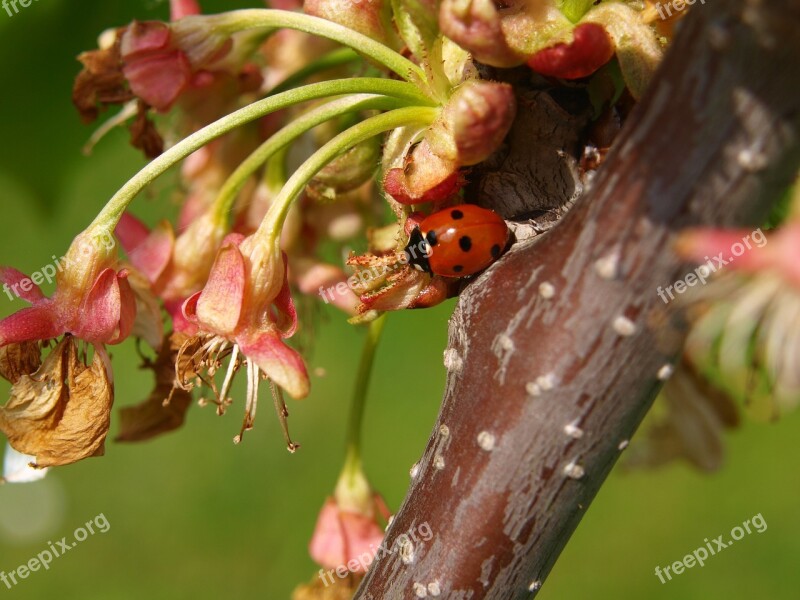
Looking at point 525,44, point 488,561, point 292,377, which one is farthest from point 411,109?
point 488,561

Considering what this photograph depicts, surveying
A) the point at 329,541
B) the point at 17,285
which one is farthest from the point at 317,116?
the point at 329,541

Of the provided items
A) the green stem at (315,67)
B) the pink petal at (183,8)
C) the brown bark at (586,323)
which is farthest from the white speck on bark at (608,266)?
the pink petal at (183,8)

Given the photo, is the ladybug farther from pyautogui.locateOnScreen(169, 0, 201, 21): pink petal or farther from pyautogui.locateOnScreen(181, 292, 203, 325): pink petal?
pyautogui.locateOnScreen(169, 0, 201, 21): pink petal

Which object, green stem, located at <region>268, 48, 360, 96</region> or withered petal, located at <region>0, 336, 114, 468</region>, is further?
green stem, located at <region>268, 48, 360, 96</region>

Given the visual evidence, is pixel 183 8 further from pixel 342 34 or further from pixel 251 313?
pixel 251 313

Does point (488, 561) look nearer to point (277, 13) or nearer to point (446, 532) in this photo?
point (446, 532)

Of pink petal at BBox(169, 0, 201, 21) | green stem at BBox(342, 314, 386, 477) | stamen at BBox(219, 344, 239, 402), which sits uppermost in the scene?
pink petal at BBox(169, 0, 201, 21)

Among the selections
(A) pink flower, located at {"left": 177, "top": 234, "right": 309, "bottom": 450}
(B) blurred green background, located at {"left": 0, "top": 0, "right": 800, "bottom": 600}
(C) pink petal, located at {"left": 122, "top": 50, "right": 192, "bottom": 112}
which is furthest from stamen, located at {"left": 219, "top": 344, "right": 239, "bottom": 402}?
(B) blurred green background, located at {"left": 0, "top": 0, "right": 800, "bottom": 600}
